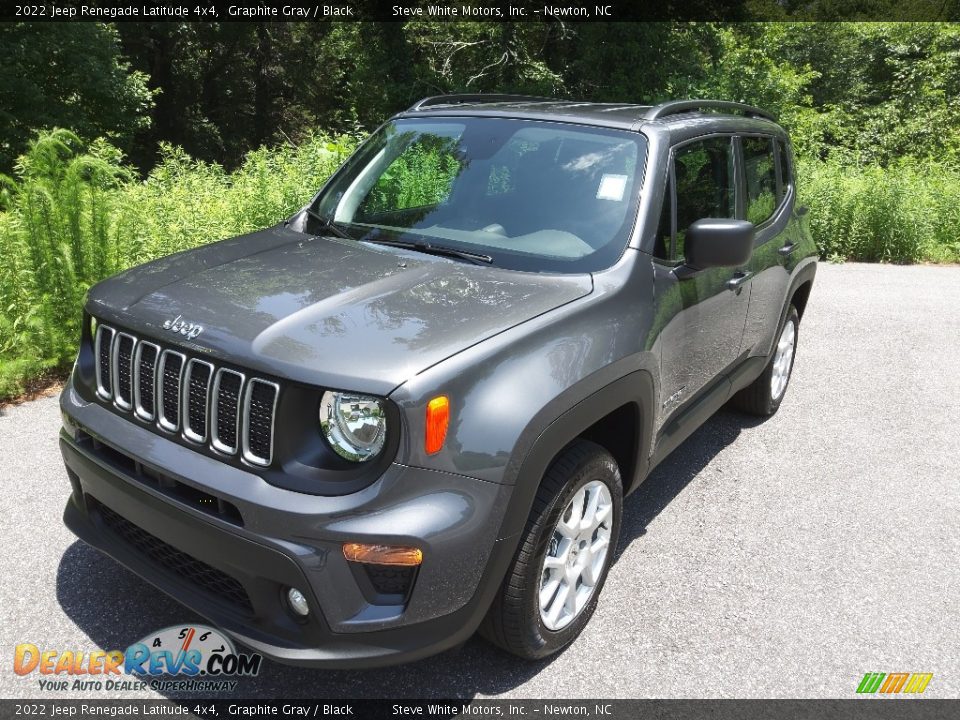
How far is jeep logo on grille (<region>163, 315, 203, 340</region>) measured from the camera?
2.49m

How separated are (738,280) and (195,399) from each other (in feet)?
8.74

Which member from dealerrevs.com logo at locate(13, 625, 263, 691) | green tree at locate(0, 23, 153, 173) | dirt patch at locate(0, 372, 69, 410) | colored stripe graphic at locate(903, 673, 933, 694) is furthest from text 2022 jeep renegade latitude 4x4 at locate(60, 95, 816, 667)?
green tree at locate(0, 23, 153, 173)

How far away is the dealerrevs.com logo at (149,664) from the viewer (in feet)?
9.11

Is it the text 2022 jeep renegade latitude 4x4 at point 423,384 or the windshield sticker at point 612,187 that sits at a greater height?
the windshield sticker at point 612,187

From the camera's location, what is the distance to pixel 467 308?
2.65 meters

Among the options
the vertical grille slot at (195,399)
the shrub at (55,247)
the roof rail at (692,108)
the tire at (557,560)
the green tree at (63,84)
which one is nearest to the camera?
the vertical grille slot at (195,399)

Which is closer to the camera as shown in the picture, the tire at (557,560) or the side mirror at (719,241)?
the tire at (557,560)

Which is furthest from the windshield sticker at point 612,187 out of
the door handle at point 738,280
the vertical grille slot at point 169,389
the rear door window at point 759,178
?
the vertical grille slot at point 169,389

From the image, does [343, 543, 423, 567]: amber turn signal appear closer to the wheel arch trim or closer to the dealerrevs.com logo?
the wheel arch trim

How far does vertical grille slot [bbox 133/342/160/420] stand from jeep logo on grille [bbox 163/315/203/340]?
0.11 m

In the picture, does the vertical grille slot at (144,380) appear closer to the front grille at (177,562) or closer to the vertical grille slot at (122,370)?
the vertical grille slot at (122,370)

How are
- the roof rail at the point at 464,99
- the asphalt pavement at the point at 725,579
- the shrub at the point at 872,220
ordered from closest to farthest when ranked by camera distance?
the asphalt pavement at the point at 725,579 < the roof rail at the point at 464,99 < the shrub at the point at 872,220

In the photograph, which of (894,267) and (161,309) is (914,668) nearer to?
(161,309)

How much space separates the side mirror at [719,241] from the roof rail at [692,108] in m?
0.66
